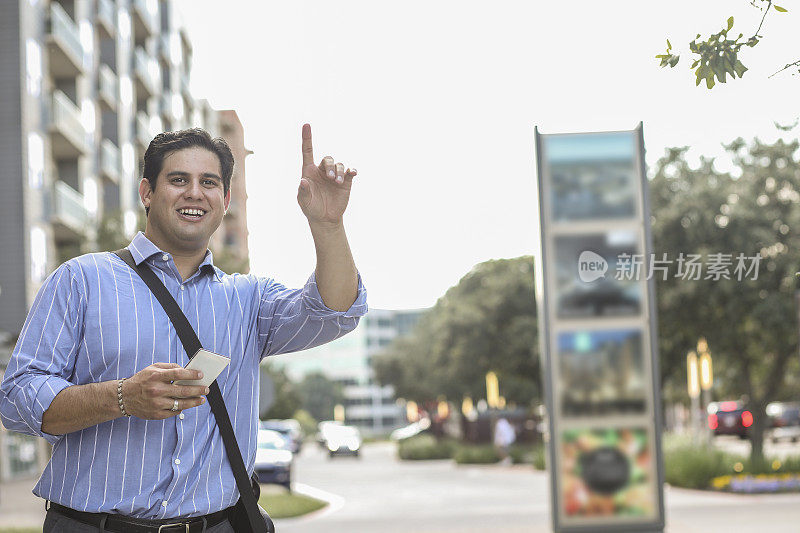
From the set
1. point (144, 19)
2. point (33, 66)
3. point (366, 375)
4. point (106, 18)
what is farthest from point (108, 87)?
point (366, 375)

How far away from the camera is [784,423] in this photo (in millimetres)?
50969

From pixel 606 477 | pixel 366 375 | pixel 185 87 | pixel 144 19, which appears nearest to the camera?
pixel 606 477

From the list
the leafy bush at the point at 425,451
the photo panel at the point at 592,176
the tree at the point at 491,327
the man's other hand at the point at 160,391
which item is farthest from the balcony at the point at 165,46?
the man's other hand at the point at 160,391

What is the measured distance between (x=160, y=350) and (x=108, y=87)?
4148cm

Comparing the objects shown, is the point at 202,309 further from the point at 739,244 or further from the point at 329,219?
the point at 739,244

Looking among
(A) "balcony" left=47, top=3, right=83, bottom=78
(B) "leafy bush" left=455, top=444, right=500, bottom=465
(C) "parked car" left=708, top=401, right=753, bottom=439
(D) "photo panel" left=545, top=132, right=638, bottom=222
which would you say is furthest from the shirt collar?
(C) "parked car" left=708, top=401, right=753, bottom=439

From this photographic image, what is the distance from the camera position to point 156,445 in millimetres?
2760

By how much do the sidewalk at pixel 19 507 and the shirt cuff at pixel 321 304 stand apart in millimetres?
13020

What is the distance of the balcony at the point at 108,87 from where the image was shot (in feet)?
136

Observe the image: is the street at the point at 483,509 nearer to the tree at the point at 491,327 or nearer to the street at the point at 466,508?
the street at the point at 466,508

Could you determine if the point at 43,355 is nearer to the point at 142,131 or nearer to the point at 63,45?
the point at 63,45

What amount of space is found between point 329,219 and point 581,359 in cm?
840

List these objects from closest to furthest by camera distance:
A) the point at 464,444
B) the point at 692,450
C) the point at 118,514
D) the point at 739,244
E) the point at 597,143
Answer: the point at 118,514 → the point at 597,143 → the point at 739,244 → the point at 692,450 → the point at 464,444

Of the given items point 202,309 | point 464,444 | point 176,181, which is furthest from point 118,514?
point 464,444
